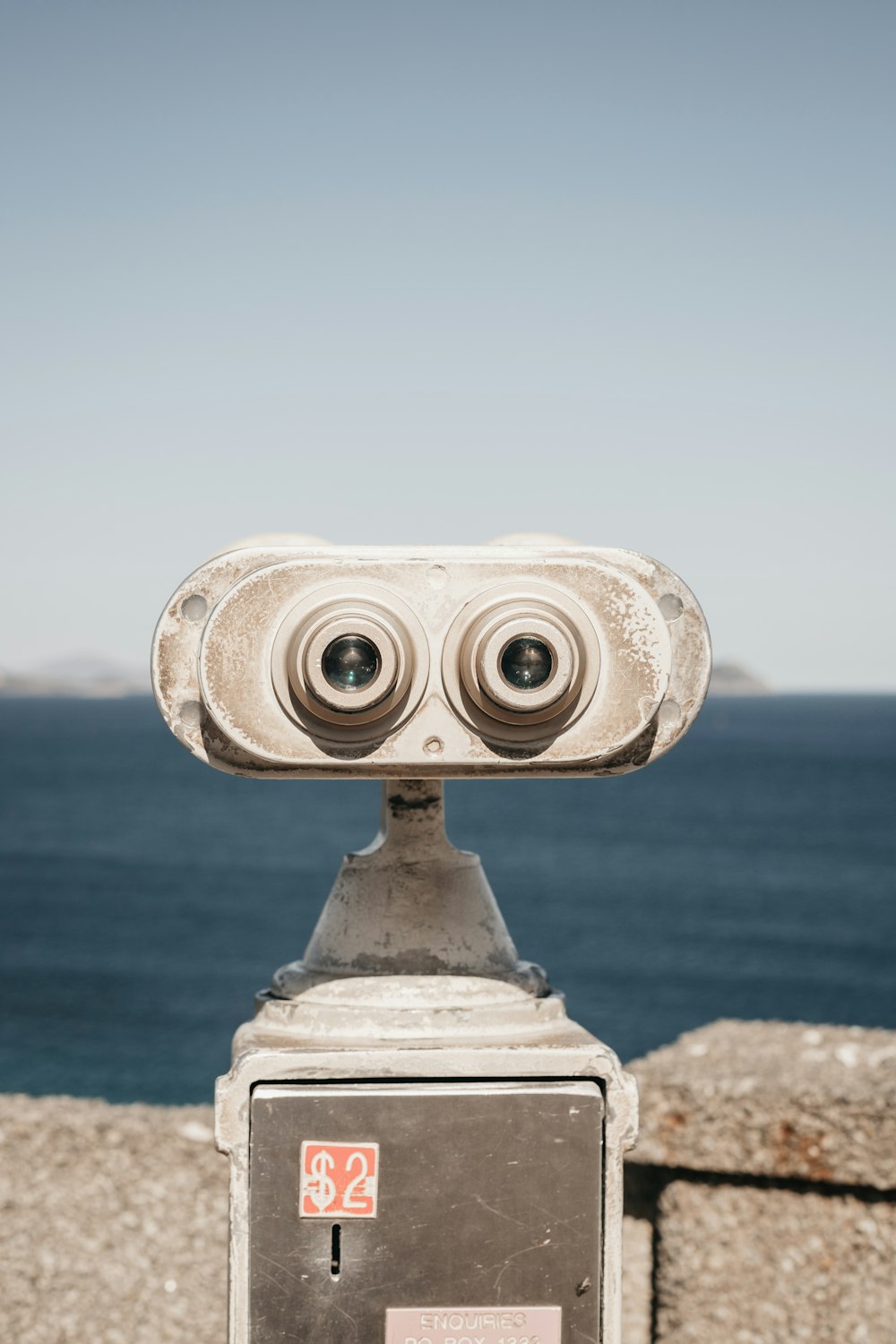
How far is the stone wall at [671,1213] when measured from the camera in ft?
9.93

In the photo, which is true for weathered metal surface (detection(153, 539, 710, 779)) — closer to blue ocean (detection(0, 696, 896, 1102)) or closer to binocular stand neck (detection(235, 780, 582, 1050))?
binocular stand neck (detection(235, 780, 582, 1050))

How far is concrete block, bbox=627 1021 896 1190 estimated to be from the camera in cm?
301

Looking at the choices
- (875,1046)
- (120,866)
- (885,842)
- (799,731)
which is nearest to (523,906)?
(120,866)

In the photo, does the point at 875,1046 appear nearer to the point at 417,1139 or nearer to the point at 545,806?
the point at 417,1139

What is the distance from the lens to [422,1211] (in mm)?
2254

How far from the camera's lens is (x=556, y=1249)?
226cm

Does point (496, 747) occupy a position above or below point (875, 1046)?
above

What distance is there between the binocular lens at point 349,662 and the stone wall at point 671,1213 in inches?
56.0

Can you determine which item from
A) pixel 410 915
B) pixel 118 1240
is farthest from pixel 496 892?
pixel 410 915

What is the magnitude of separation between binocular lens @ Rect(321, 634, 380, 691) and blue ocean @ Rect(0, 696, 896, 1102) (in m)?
27.5

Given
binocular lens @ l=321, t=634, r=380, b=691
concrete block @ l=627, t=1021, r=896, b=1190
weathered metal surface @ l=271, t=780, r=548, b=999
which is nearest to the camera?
binocular lens @ l=321, t=634, r=380, b=691

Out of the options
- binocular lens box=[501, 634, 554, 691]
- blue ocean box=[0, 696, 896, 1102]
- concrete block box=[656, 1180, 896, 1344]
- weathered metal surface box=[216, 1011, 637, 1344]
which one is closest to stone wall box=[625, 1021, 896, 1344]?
concrete block box=[656, 1180, 896, 1344]

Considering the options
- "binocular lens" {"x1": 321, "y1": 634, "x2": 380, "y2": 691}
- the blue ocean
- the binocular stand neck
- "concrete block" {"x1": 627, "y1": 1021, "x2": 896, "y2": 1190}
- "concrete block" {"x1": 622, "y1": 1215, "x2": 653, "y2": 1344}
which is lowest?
"concrete block" {"x1": 622, "y1": 1215, "x2": 653, "y2": 1344}

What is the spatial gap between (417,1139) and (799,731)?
159842 mm
